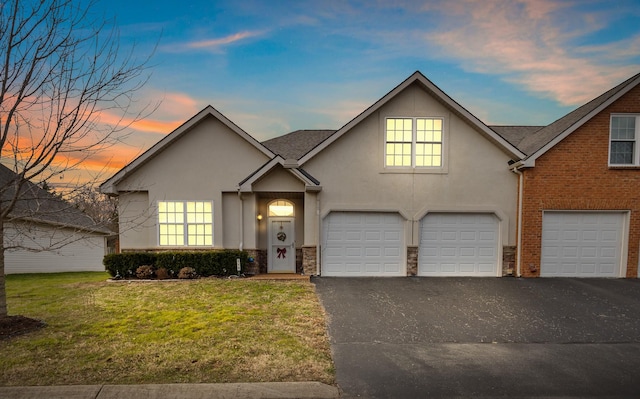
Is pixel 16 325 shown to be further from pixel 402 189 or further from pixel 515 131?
pixel 515 131

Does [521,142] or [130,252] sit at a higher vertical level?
[521,142]

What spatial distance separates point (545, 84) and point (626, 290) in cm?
1030

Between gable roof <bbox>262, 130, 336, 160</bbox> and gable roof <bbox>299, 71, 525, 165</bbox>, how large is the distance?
2150 mm

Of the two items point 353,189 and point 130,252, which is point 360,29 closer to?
point 353,189

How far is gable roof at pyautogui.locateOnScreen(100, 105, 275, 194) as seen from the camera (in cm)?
1118

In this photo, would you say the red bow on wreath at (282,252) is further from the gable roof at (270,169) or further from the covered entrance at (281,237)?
the gable roof at (270,169)

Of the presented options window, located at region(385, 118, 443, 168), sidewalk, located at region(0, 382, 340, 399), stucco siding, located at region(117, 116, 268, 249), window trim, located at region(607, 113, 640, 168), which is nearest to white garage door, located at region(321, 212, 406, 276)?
window, located at region(385, 118, 443, 168)

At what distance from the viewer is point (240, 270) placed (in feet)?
36.2

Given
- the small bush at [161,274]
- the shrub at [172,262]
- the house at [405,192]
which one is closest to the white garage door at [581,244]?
the house at [405,192]

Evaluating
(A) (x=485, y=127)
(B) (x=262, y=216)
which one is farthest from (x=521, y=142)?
(B) (x=262, y=216)

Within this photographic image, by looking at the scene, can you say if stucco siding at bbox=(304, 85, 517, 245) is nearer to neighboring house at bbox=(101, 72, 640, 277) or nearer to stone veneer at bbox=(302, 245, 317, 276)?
neighboring house at bbox=(101, 72, 640, 277)

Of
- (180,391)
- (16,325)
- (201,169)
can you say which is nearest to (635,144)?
(180,391)

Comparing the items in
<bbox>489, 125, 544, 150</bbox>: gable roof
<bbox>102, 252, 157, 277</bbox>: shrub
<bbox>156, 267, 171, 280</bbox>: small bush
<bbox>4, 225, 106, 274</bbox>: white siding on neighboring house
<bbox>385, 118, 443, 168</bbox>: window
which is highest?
<bbox>489, 125, 544, 150</bbox>: gable roof

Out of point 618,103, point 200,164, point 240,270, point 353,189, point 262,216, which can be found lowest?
point 240,270
